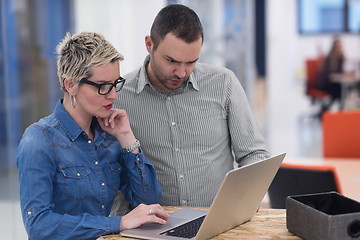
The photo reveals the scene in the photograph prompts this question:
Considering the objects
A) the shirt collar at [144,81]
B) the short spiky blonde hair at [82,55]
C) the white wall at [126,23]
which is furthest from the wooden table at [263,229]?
the white wall at [126,23]

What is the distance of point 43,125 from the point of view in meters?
2.11

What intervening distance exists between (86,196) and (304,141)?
25.3 ft

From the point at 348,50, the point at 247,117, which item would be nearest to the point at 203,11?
the point at 247,117

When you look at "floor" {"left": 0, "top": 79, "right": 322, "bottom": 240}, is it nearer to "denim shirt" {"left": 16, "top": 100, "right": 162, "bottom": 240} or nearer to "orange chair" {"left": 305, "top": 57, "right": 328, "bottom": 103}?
"orange chair" {"left": 305, "top": 57, "right": 328, "bottom": 103}

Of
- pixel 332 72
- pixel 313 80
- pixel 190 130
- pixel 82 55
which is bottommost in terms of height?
pixel 313 80

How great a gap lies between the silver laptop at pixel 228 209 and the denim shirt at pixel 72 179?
0.15m

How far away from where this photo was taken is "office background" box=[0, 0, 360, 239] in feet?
15.5

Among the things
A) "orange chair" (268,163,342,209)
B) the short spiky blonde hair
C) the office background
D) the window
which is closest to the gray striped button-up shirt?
the short spiky blonde hair

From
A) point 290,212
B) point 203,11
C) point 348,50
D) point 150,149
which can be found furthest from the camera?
point 348,50

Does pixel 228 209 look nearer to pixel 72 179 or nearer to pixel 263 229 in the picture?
pixel 263 229

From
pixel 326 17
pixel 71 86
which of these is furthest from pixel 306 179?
pixel 326 17

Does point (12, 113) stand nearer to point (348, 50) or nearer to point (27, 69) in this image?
point (27, 69)

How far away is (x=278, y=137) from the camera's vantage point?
9.93 m

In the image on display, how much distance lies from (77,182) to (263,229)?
677mm
